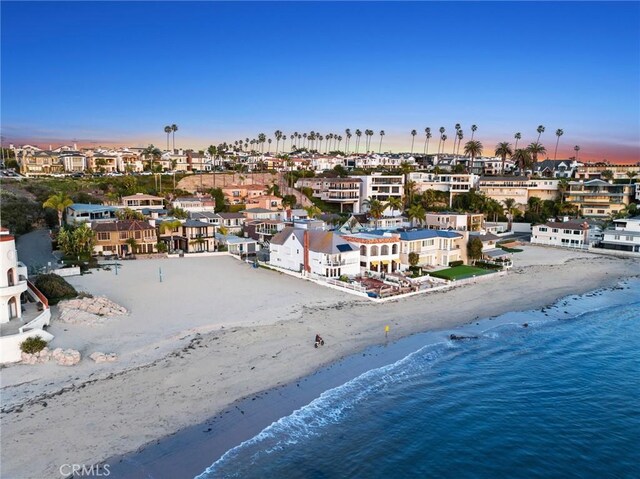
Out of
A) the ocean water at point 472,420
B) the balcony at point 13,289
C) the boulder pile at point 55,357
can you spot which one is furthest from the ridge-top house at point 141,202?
the ocean water at point 472,420

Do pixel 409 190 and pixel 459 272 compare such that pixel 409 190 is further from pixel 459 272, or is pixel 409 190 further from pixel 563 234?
pixel 459 272

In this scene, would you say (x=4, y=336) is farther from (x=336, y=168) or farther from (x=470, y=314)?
(x=336, y=168)

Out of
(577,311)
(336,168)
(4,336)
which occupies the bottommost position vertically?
(577,311)

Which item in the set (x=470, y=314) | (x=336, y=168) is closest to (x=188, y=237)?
(x=470, y=314)
